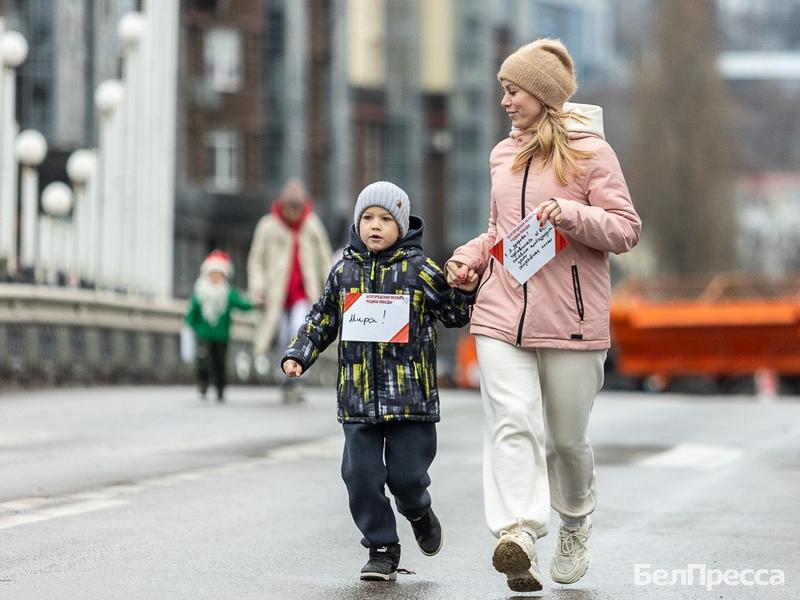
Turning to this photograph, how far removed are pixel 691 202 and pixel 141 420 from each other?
177ft

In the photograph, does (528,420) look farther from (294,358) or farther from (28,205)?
(28,205)

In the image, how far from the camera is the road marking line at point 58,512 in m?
8.96

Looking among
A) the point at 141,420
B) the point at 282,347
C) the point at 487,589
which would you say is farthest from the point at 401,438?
the point at 282,347

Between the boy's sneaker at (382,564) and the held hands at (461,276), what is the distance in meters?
0.98

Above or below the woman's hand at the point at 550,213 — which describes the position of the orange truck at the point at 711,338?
below

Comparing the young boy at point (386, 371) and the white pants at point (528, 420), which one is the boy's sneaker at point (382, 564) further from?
the white pants at point (528, 420)

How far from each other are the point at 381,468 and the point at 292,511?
7.76 feet

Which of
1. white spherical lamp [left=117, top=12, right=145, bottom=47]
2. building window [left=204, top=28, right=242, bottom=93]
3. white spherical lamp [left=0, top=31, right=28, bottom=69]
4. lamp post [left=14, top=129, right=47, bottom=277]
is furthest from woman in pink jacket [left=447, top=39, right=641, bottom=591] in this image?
building window [left=204, top=28, right=242, bottom=93]

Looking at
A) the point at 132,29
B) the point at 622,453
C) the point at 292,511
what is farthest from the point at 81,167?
the point at 292,511

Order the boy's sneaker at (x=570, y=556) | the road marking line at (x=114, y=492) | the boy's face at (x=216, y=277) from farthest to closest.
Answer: the boy's face at (x=216, y=277) < the road marking line at (x=114, y=492) < the boy's sneaker at (x=570, y=556)

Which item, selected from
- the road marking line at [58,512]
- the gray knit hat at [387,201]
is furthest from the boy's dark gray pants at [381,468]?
the road marking line at [58,512]

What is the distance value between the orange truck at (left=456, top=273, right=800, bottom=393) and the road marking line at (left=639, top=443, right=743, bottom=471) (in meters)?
17.9

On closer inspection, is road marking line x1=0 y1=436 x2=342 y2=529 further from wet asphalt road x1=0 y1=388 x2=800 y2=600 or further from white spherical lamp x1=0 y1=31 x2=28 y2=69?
white spherical lamp x1=0 y1=31 x2=28 y2=69

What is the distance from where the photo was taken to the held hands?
720 cm
